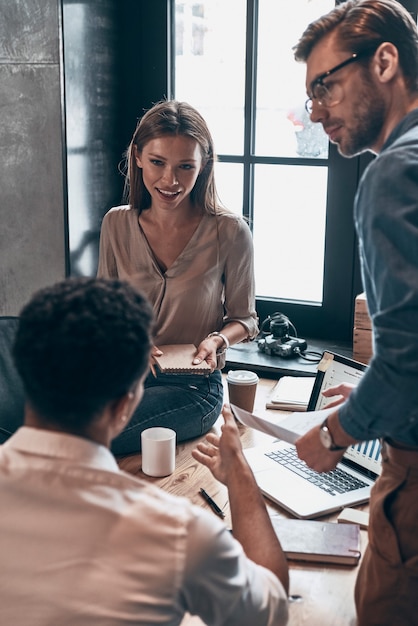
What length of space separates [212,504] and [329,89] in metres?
1.00

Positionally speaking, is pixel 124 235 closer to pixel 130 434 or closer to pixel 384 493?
pixel 130 434

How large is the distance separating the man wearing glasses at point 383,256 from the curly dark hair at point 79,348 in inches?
19.3

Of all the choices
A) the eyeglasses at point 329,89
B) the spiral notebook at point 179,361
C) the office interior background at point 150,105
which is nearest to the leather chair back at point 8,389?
the spiral notebook at point 179,361

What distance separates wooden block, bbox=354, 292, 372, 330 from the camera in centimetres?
310

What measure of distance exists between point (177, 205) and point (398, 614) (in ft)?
5.11

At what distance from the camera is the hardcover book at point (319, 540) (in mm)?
1822

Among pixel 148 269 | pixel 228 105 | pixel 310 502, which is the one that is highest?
pixel 228 105

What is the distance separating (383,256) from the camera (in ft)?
4.60

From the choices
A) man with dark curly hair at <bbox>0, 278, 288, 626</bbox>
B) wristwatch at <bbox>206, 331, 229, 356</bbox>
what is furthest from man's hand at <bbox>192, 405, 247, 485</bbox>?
wristwatch at <bbox>206, 331, 229, 356</bbox>

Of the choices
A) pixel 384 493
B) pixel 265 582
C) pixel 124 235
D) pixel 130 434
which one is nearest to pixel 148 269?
pixel 124 235

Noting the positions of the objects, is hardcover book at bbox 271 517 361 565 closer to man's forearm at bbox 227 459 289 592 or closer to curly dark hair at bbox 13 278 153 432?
man's forearm at bbox 227 459 289 592

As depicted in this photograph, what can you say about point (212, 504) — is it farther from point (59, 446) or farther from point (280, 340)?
point (280, 340)

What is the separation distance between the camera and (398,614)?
62.1 inches

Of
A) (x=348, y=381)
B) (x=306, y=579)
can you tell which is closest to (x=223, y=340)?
(x=348, y=381)
